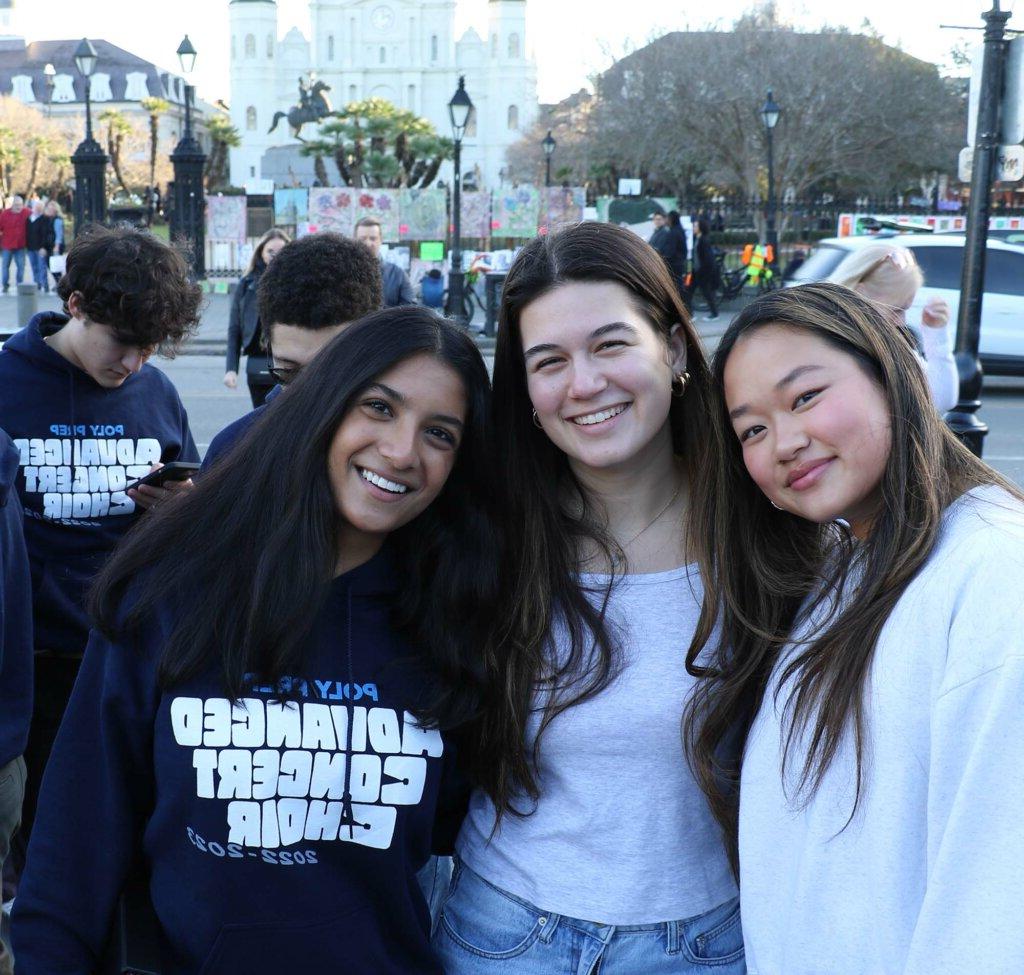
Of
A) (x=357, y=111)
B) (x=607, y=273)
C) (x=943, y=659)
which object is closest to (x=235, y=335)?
(x=607, y=273)

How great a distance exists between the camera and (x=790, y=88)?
39.4 metres

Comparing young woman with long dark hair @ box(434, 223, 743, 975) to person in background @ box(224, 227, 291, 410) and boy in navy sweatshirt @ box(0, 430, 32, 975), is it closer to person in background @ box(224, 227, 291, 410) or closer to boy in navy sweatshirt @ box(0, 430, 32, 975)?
boy in navy sweatshirt @ box(0, 430, 32, 975)

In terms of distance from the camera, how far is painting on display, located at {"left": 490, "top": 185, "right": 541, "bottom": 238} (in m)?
25.1

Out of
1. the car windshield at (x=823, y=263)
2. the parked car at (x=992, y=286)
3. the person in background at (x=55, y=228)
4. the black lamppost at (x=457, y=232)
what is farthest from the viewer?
the person in background at (x=55, y=228)

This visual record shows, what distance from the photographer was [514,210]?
25266 mm

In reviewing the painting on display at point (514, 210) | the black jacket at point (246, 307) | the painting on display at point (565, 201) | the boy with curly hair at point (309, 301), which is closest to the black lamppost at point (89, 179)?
the painting on display at point (514, 210)

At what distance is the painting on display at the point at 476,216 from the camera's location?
82.3 ft

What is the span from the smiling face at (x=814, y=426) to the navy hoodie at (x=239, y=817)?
689 mm

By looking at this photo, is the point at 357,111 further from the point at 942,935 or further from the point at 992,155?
the point at 942,935

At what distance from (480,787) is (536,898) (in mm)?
208

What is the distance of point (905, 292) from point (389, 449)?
13.5ft

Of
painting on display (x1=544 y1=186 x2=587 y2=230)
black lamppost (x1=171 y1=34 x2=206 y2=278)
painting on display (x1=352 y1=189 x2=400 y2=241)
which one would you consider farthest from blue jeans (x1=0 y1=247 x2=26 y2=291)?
painting on display (x1=544 y1=186 x2=587 y2=230)

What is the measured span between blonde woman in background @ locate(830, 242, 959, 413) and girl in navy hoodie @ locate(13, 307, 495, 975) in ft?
12.5

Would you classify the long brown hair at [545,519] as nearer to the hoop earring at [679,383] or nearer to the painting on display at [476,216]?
the hoop earring at [679,383]
